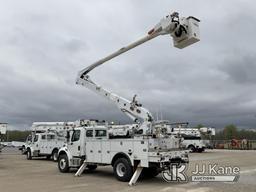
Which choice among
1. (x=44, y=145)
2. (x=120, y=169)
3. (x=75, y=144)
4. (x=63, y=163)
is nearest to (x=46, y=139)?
(x=44, y=145)

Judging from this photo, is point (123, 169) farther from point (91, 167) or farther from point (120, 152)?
point (91, 167)

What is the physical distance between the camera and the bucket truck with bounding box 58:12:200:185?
13.5 meters

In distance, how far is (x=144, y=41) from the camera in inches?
632

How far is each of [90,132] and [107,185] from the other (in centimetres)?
493

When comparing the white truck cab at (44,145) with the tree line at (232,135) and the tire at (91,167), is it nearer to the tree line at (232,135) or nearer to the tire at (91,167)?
the tire at (91,167)

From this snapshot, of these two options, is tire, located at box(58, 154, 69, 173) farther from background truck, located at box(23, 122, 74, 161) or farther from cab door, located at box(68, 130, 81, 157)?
background truck, located at box(23, 122, 74, 161)

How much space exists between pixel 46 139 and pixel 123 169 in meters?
15.3

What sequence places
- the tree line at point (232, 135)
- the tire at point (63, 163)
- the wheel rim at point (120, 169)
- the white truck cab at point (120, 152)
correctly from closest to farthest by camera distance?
the white truck cab at point (120, 152), the wheel rim at point (120, 169), the tire at point (63, 163), the tree line at point (232, 135)

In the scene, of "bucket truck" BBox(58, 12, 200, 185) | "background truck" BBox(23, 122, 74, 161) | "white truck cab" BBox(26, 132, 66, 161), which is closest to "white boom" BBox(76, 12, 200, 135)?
"bucket truck" BBox(58, 12, 200, 185)

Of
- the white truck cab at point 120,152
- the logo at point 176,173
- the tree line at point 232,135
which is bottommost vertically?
the logo at point 176,173

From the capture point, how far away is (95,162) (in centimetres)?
1791

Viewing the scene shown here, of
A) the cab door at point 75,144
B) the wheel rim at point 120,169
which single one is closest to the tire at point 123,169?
the wheel rim at point 120,169

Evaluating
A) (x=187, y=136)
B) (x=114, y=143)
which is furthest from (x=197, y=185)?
(x=187, y=136)

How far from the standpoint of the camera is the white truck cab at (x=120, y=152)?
1513cm
